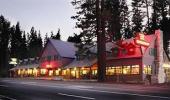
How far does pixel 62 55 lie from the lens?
69.4 meters

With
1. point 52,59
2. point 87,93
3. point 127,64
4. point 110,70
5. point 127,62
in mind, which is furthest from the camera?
point 52,59

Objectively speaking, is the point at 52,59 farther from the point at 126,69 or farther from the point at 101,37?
the point at 101,37

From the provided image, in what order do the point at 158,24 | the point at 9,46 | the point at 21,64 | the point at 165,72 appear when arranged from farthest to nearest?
the point at 9,46, the point at 21,64, the point at 158,24, the point at 165,72

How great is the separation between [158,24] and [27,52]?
6021 cm

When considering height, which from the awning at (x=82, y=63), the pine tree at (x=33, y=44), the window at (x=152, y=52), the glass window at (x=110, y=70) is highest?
the pine tree at (x=33, y=44)

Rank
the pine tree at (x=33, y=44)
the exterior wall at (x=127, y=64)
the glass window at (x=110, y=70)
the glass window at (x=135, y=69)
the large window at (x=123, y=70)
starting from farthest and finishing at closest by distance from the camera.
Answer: the pine tree at (x=33, y=44) → the glass window at (x=110, y=70) → the large window at (x=123, y=70) → the glass window at (x=135, y=69) → the exterior wall at (x=127, y=64)

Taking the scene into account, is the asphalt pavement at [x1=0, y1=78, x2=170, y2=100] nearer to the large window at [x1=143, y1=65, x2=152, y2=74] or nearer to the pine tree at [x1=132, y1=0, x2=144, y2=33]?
the large window at [x1=143, y1=65, x2=152, y2=74]

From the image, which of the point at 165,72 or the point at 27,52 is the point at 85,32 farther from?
the point at 27,52

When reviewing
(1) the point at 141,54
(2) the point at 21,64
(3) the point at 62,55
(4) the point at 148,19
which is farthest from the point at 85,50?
(2) the point at 21,64

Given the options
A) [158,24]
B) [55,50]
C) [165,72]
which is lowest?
[165,72]

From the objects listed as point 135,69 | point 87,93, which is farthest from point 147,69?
point 87,93

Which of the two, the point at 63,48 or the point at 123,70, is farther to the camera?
the point at 63,48

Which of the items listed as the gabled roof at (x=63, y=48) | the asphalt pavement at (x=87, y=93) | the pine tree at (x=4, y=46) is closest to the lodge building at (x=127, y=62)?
the gabled roof at (x=63, y=48)

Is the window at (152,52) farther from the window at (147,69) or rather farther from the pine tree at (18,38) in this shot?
the pine tree at (18,38)
